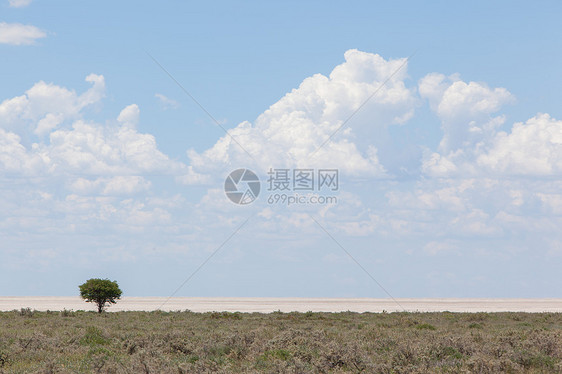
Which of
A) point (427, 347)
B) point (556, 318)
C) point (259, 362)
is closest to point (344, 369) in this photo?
point (259, 362)

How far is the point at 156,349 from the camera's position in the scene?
21.3m

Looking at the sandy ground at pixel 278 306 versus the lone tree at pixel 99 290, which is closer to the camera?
the lone tree at pixel 99 290

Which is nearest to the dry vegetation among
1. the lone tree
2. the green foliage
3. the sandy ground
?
the green foliage

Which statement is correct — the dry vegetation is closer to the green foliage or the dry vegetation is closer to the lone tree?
the green foliage

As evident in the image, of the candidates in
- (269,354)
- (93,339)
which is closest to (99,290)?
(93,339)

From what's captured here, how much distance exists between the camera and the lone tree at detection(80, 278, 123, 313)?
5147 centimetres

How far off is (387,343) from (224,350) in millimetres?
6655

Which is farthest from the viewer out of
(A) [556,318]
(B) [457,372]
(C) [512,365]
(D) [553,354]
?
(A) [556,318]

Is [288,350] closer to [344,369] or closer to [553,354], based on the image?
[344,369]

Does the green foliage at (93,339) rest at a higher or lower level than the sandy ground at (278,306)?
lower

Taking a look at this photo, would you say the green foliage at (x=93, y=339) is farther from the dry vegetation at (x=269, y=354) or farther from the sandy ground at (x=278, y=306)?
the sandy ground at (x=278, y=306)

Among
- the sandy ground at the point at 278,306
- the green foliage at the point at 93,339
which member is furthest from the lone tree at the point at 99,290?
the green foliage at the point at 93,339

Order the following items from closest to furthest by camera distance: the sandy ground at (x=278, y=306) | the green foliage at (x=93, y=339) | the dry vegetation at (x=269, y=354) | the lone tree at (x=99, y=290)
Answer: the dry vegetation at (x=269, y=354), the green foliage at (x=93, y=339), the lone tree at (x=99, y=290), the sandy ground at (x=278, y=306)

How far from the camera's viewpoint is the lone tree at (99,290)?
169ft
